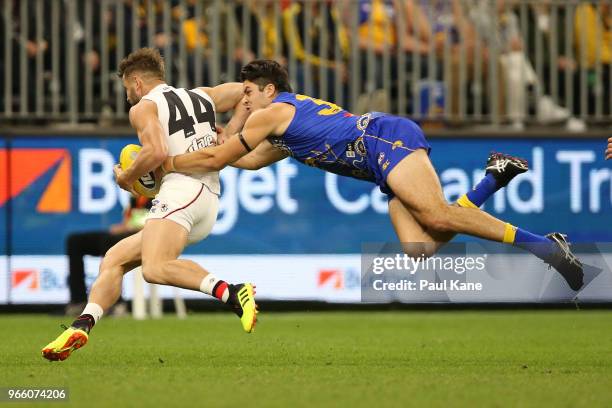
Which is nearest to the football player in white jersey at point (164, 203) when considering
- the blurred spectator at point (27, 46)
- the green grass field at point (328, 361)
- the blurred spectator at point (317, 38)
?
the green grass field at point (328, 361)

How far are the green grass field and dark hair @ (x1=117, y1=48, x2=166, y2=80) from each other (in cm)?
225

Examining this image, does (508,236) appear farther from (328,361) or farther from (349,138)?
(328,361)

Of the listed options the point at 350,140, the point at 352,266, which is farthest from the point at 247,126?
the point at 352,266

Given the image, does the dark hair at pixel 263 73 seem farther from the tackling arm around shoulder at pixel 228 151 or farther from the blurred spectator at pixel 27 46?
the blurred spectator at pixel 27 46

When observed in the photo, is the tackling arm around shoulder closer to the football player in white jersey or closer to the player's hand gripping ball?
the football player in white jersey

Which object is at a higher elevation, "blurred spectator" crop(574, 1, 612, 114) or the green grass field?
"blurred spectator" crop(574, 1, 612, 114)

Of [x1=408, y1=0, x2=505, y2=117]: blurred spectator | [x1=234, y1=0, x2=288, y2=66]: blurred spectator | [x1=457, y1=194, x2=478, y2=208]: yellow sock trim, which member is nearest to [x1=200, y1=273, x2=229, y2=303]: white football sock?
[x1=457, y1=194, x2=478, y2=208]: yellow sock trim

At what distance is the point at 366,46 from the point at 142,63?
7.56m

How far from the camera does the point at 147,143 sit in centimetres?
982

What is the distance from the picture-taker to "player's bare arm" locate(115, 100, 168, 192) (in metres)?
9.82

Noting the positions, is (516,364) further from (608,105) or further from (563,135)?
(608,105)

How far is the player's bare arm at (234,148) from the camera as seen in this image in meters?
9.89

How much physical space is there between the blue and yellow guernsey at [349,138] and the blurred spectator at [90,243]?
Answer: 6.12m

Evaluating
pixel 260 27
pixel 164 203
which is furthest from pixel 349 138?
pixel 260 27
